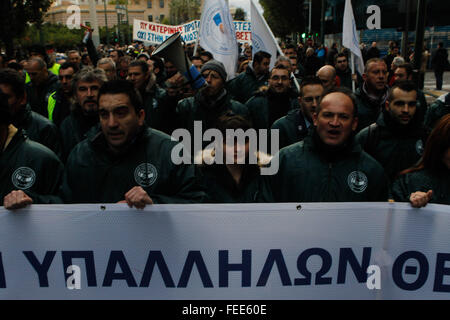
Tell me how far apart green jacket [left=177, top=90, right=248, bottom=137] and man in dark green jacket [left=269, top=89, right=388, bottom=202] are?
2307mm

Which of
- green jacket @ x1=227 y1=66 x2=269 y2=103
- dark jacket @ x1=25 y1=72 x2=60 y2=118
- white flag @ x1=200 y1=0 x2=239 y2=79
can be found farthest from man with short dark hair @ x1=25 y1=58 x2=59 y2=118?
green jacket @ x1=227 y1=66 x2=269 y2=103

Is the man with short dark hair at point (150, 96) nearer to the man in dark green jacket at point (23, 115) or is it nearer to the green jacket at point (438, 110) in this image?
the man in dark green jacket at point (23, 115)

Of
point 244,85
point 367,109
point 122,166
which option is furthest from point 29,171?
point 244,85

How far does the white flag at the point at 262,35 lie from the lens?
6.00 meters

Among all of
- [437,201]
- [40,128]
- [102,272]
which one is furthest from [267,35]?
[102,272]

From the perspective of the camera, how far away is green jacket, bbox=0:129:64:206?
267cm

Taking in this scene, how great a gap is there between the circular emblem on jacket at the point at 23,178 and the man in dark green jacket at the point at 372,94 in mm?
3357

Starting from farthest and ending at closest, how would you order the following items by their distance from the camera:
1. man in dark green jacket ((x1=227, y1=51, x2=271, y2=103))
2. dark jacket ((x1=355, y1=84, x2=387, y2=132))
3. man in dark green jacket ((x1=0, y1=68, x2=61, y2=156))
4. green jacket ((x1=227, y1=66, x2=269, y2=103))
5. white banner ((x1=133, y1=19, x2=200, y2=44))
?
white banner ((x1=133, y1=19, x2=200, y2=44))
green jacket ((x1=227, y1=66, x2=269, y2=103))
man in dark green jacket ((x1=227, y1=51, x2=271, y2=103))
dark jacket ((x1=355, y1=84, x2=387, y2=132))
man in dark green jacket ((x1=0, y1=68, x2=61, y2=156))

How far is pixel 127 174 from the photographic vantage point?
106 inches

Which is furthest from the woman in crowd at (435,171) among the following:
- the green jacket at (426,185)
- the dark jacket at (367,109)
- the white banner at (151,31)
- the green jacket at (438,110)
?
the white banner at (151,31)

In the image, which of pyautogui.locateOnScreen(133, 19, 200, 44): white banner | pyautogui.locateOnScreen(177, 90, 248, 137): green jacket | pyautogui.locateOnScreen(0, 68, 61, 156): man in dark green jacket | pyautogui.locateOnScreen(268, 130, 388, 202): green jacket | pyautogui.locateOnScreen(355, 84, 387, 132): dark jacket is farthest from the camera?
pyautogui.locateOnScreen(133, 19, 200, 44): white banner

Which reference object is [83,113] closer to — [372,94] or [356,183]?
[356,183]

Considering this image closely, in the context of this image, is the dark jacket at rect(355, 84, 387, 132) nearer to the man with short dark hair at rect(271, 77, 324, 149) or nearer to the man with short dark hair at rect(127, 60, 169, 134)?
the man with short dark hair at rect(271, 77, 324, 149)
